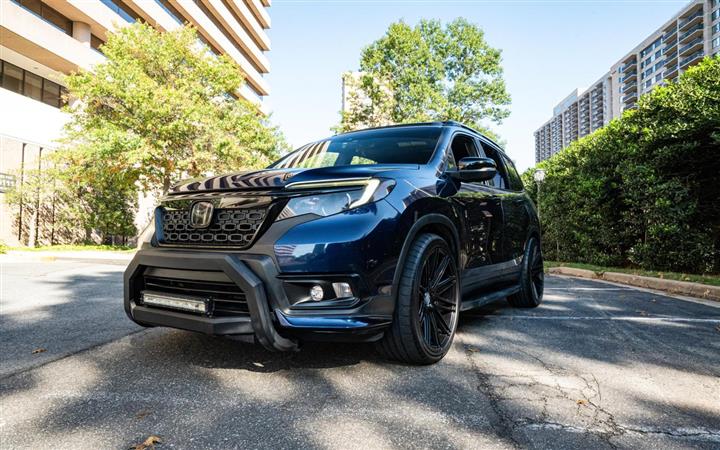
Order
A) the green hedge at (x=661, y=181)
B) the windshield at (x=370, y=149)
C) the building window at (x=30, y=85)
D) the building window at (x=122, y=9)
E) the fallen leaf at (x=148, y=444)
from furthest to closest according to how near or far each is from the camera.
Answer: the building window at (x=122, y=9) < the building window at (x=30, y=85) < the green hedge at (x=661, y=181) < the windshield at (x=370, y=149) < the fallen leaf at (x=148, y=444)

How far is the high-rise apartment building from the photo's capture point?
7481 cm

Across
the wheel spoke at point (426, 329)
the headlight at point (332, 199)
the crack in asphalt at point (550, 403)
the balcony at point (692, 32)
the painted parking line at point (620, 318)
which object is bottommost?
the crack in asphalt at point (550, 403)

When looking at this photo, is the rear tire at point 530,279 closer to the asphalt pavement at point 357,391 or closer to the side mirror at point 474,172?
the asphalt pavement at point 357,391

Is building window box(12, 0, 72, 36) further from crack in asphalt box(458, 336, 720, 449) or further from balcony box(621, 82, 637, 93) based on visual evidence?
balcony box(621, 82, 637, 93)

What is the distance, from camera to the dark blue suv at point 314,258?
239 centimetres

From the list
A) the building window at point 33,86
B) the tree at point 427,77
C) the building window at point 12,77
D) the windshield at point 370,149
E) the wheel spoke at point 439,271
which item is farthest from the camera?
the tree at point 427,77

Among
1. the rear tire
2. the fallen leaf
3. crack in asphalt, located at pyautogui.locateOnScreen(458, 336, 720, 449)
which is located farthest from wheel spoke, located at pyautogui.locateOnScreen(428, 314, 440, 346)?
the rear tire

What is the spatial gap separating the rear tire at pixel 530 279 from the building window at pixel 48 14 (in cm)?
2388

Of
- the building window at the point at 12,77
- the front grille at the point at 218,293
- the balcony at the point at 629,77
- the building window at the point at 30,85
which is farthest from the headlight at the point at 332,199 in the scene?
the balcony at the point at 629,77

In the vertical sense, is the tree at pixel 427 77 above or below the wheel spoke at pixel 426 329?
above

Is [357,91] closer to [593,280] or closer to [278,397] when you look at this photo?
[593,280]

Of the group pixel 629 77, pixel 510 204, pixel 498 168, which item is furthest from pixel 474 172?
pixel 629 77

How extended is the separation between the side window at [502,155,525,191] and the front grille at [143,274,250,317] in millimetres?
3599

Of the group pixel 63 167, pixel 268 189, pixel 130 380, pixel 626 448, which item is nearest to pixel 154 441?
pixel 130 380
